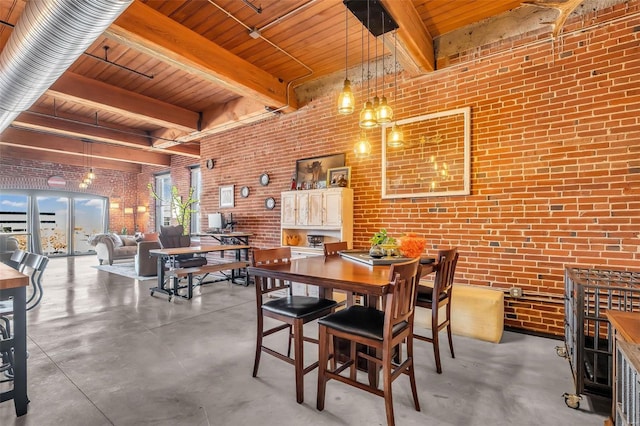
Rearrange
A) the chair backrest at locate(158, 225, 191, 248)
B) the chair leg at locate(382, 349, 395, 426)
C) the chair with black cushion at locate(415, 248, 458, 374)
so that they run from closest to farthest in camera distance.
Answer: the chair leg at locate(382, 349, 395, 426)
the chair with black cushion at locate(415, 248, 458, 374)
the chair backrest at locate(158, 225, 191, 248)

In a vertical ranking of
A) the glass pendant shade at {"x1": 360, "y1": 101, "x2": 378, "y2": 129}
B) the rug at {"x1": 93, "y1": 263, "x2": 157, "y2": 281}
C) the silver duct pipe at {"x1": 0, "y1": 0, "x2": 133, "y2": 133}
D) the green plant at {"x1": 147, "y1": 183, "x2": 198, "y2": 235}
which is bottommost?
the rug at {"x1": 93, "y1": 263, "x2": 157, "y2": 281}

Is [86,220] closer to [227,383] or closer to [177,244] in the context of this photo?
[177,244]

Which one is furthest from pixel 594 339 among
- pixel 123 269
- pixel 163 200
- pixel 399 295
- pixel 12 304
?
pixel 163 200

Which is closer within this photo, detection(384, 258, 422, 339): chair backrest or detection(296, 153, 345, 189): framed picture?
detection(384, 258, 422, 339): chair backrest

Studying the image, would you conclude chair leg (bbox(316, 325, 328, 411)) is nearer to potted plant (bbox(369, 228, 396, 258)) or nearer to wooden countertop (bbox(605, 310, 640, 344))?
potted plant (bbox(369, 228, 396, 258))

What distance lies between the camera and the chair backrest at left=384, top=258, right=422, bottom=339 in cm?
183

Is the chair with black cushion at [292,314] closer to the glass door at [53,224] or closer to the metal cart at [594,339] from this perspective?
the metal cart at [594,339]

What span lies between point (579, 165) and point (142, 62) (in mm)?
5830

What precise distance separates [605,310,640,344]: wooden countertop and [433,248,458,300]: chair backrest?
1085 millimetres

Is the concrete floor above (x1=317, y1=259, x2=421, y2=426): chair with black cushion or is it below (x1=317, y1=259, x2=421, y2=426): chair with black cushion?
below

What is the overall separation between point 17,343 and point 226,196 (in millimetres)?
5151

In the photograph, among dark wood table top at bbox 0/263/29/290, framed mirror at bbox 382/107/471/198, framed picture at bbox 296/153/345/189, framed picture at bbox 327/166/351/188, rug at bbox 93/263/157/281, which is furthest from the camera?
rug at bbox 93/263/157/281

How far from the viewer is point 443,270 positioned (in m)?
2.68

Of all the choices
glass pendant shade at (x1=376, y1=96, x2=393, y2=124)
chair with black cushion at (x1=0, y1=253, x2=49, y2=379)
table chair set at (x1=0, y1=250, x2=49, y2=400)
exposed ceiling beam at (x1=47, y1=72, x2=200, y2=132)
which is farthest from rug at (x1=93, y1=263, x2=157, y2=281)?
glass pendant shade at (x1=376, y1=96, x2=393, y2=124)
